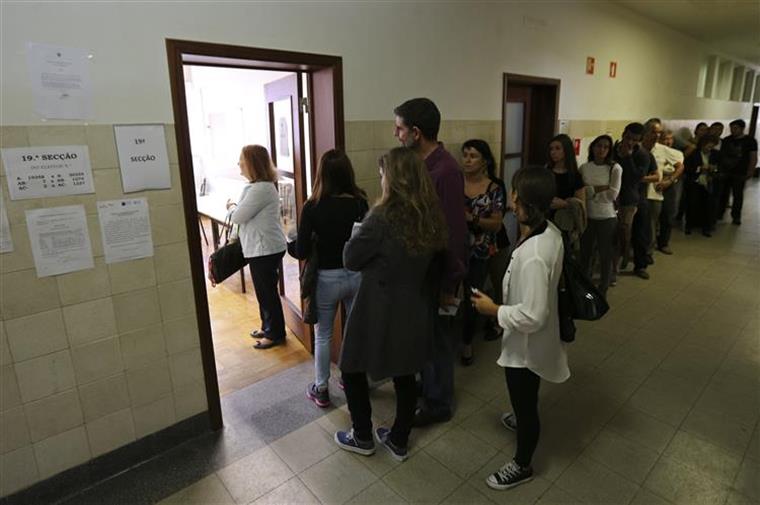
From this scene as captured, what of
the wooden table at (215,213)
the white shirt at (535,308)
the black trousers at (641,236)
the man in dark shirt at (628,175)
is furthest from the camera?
the black trousers at (641,236)

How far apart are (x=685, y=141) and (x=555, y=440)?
598cm

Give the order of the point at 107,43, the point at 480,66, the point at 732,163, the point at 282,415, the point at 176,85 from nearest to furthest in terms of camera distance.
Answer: the point at 107,43 < the point at 176,85 < the point at 282,415 < the point at 480,66 < the point at 732,163

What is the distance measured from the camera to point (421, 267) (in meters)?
1.82

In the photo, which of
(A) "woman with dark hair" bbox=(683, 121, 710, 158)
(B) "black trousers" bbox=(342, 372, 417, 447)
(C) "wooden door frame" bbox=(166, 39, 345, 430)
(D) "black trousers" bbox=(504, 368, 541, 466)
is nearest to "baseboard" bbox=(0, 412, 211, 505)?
(C) "wooden door frame" bbox=(166, 39, 345, 430)

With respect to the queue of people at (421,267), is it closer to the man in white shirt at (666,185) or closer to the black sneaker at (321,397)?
the black sneaker at (321,397)

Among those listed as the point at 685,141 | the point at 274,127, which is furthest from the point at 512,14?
the point at 685,141

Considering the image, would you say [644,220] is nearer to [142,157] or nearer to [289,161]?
[289,161]

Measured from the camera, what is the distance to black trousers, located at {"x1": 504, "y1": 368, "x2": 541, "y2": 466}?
6.03ft

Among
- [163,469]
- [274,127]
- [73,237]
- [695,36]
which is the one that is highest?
[695,36]

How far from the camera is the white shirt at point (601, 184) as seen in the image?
12.1 ft

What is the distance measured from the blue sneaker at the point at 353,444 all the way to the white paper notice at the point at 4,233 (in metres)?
1.64

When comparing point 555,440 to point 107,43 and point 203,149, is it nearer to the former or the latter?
point 107,43

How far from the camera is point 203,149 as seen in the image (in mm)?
7469

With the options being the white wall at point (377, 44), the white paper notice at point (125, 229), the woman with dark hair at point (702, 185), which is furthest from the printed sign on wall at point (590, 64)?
the white paper notice at point (125, 229)
